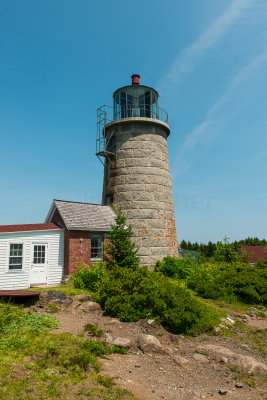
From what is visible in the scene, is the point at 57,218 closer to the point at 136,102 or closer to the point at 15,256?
the point at 15,256

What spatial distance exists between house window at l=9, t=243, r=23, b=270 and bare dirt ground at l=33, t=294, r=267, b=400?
19.1 ft

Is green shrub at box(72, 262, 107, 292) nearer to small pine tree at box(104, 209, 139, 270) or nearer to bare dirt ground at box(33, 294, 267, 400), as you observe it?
small pine tree at box(104, 209, 139, 270)

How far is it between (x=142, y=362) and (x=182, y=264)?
12.3m

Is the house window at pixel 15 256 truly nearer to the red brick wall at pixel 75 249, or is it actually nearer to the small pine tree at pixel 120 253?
the red brick wall at pixel 75 249

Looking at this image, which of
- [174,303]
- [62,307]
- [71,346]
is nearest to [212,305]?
[174,303]

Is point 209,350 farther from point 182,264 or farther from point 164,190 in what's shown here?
point 164,190

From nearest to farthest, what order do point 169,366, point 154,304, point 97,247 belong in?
point 169,366 < point 154,304 < point 97,247

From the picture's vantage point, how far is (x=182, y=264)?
750 inches

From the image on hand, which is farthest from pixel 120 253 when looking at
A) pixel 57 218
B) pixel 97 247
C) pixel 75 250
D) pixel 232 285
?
pixel 232 285

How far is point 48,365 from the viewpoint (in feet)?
19.7

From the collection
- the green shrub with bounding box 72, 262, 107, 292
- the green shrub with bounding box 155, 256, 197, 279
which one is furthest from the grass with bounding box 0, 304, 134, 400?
the green shrub with bounding box 155, 256, 197, 279

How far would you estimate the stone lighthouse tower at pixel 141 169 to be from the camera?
20.1 meters

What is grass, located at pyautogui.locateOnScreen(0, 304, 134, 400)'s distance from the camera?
5.18 m

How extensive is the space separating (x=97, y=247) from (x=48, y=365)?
12480 millimetres
